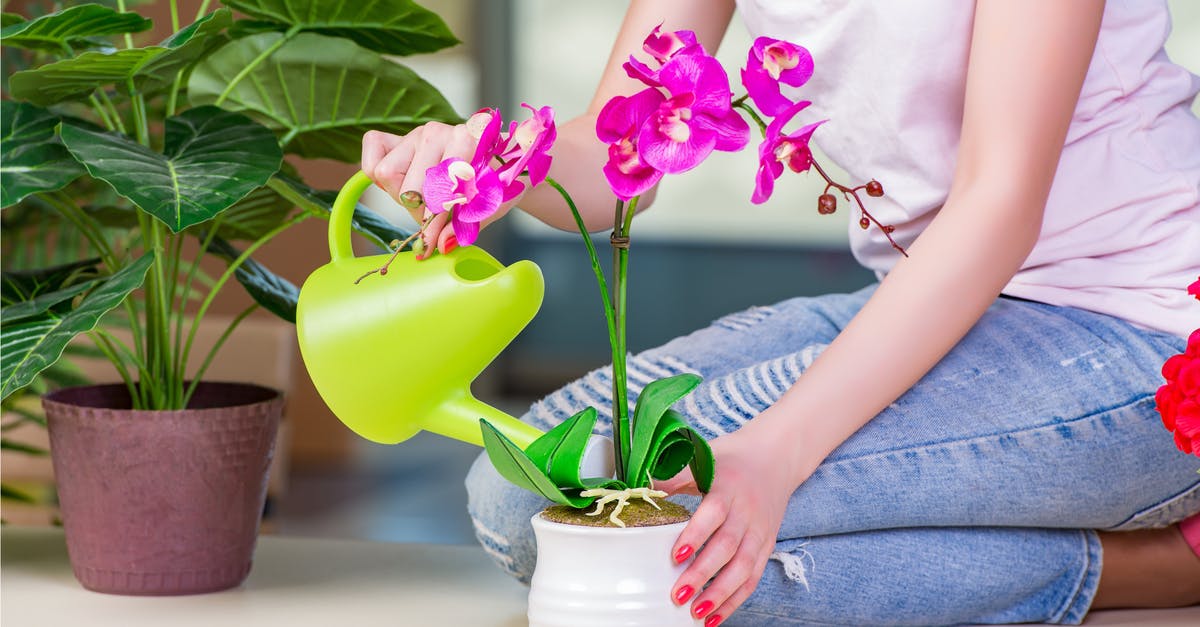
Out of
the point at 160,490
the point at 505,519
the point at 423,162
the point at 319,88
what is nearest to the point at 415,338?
the point at 423,162

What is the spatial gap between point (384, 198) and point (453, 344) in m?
4.51

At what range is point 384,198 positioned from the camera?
5.23 m

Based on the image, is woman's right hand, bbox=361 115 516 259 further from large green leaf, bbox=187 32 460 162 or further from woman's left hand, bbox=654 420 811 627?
large green leaf, bbox=187 32 460 162

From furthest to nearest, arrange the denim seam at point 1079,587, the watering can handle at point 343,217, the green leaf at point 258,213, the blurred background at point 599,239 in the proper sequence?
the blurred background at point 599,239 → the green leaf at point 258,213 → the denim seam at point 1079,587 → the watering can handle at point 343,217

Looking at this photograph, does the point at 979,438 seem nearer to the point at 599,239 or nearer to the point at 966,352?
the point at 966,352

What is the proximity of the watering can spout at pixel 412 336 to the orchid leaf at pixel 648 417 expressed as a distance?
0.23 feet

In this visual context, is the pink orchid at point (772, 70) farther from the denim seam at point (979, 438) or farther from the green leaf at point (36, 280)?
the green leaf at point (36, 280)

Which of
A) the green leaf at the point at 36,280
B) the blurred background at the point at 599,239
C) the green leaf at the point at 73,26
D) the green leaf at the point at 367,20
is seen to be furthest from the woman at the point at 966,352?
the blurred background at the point at 599,239

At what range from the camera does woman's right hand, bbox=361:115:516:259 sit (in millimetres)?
824

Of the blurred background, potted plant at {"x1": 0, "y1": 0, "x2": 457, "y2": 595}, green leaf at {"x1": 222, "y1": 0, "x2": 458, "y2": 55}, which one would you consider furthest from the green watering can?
the blurred background

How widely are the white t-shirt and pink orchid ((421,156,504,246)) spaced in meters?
0.57

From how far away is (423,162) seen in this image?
0.85m

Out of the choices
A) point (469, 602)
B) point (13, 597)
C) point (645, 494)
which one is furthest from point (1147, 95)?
point (13, 597)

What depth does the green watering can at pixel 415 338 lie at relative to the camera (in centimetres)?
81
